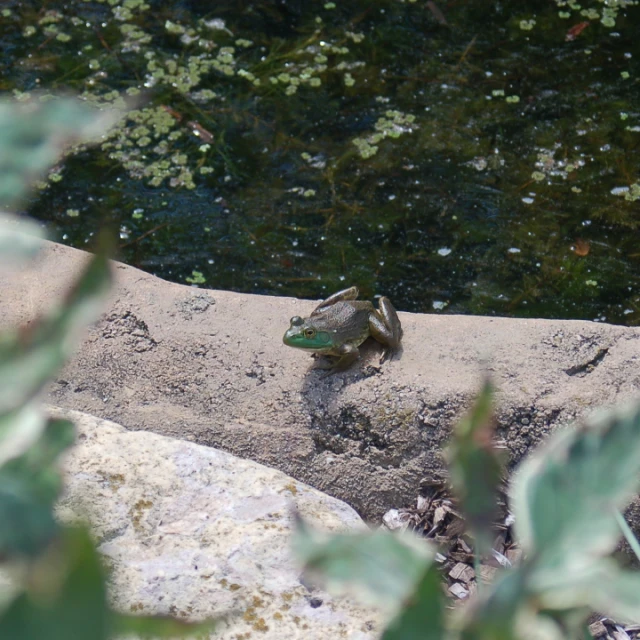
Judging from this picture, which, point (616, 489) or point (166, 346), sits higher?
point (616, 489)

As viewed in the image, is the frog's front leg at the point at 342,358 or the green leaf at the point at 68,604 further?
the frog's front leg at the point at 342,358

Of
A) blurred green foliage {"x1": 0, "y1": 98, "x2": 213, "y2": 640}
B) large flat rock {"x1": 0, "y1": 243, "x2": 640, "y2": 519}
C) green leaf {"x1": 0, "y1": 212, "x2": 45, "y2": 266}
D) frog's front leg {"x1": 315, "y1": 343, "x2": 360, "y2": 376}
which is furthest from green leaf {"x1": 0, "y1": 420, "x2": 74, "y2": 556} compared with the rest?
frog's front leg {"x1": 315, "y1": 343, "x2": 360, "y2": 376}

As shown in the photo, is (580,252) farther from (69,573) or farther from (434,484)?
(69,573)

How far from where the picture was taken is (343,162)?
6062 millimetres

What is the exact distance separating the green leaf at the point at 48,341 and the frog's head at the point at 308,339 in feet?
10.2

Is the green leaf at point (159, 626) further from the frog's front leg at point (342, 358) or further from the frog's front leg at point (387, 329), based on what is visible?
the frog's front leg at point (387, 329)

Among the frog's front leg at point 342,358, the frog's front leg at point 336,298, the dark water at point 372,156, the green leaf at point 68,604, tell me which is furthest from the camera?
the dark water at point 372,156

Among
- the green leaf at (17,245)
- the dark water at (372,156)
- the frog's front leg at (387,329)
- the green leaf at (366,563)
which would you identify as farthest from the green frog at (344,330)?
the green leaf at (17,245)

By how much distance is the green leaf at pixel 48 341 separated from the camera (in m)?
0.54

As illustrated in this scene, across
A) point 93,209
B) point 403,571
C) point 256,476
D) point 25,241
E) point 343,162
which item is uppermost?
point 25,241

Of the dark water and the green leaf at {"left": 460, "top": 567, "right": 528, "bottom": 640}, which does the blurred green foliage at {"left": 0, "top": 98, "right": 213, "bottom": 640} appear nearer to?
the green leaf at {"left": 460, "top": 567, "right": 528, "bottom": 640}

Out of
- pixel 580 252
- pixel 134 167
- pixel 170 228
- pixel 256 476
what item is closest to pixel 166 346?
pixel 256 476

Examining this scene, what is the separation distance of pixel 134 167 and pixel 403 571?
572 centimetres

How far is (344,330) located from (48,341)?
3355 millimetres
